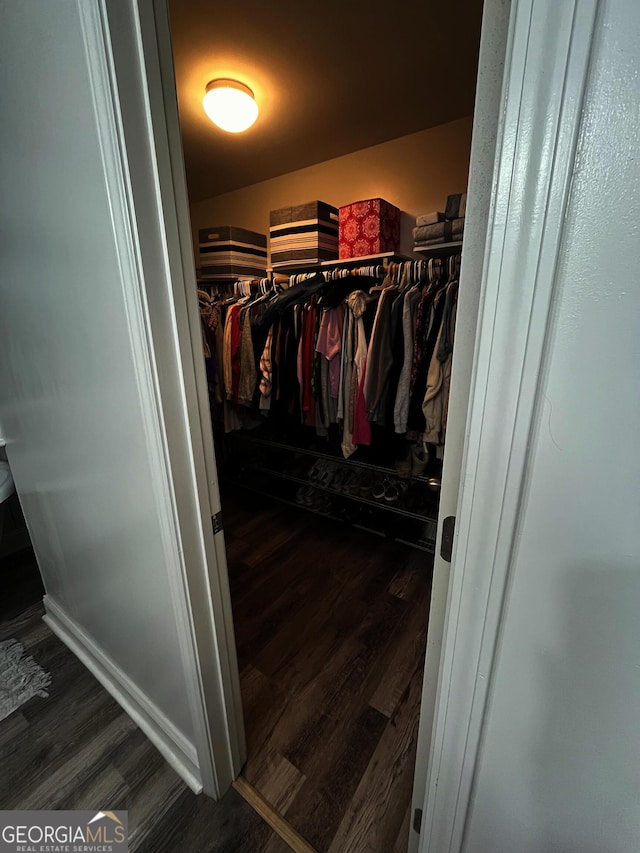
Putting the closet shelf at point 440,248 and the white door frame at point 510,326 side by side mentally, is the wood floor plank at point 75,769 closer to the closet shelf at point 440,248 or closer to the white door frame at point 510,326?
the white door frame at point 510,326

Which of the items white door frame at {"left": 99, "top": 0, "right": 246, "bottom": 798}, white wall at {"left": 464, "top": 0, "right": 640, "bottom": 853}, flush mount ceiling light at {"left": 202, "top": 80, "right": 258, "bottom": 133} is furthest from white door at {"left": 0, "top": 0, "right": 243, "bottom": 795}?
flush mount ceiling light at {"left": 202, "top": 80, "right": 258, "bottom": 133}

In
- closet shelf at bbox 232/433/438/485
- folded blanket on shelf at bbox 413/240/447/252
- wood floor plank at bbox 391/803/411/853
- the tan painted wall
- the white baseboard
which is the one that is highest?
the tan painted wall

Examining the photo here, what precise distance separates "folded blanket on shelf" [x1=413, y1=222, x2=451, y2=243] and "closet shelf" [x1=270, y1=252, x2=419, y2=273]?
0.23 m

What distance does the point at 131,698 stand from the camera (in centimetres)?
127

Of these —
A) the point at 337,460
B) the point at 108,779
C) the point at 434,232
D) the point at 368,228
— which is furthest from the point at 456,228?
the point at 108,779

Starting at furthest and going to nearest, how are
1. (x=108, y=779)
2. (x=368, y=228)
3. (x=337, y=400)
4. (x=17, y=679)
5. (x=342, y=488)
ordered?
(x=342, y=488), (x=368, y=228), (x=337, y=400), (x=17, y=679), (x=108, y=779)

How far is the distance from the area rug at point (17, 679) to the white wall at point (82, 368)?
0.23 metres

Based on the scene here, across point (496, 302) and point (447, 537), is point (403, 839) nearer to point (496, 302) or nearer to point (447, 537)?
point (447, 537)

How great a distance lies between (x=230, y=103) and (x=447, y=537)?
6.99 ft

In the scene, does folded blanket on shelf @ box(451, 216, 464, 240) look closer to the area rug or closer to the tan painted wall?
the tan painted wall

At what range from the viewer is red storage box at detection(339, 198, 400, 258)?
204 centimetres

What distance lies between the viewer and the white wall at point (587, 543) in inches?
12.0

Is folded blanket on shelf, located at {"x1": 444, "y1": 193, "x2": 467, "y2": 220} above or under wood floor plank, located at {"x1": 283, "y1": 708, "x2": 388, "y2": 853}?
above

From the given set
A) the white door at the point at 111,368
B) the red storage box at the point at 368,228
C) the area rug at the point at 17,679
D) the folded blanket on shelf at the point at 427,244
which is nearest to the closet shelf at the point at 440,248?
the folded blanket on shelf at the point at 427,244
